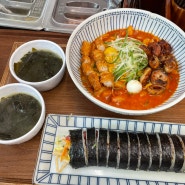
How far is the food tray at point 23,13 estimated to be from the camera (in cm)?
204

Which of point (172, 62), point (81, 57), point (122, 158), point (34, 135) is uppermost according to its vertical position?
point (172, 62)

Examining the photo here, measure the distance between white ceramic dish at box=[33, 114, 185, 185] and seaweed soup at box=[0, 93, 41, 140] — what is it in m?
0.09

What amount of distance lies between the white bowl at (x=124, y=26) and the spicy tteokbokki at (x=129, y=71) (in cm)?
4

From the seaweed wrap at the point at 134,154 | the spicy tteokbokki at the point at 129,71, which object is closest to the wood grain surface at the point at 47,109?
the spicy tteokbokki at the point at 129,71

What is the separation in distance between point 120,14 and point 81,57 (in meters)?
0.43

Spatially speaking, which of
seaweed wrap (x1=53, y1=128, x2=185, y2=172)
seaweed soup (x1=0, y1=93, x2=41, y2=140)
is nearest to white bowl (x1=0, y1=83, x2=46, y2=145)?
seaweed soup (x1=0, y1=93, x2=41, y2=140)

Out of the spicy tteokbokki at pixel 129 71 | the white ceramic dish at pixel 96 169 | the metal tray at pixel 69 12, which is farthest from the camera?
the metal tray at pixel 69 12

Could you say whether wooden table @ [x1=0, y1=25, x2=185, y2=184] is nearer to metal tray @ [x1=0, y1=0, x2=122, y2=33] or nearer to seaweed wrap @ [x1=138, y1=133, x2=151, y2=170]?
metal tray @ [x1=0, y1=0, x2=122, y2=33]

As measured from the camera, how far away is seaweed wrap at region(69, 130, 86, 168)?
1286mm

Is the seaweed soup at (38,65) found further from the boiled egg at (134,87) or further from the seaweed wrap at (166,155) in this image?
the seaweed wrap at (166,155)

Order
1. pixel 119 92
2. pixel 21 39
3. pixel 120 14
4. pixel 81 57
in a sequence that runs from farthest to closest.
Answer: pixel 21 39 < pixel 120 14 < pixel 81 57 < pixel 119 92

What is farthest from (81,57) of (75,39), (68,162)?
(68,162)

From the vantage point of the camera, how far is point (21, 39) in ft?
6.29

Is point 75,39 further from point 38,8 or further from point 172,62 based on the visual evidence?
point 38,8
